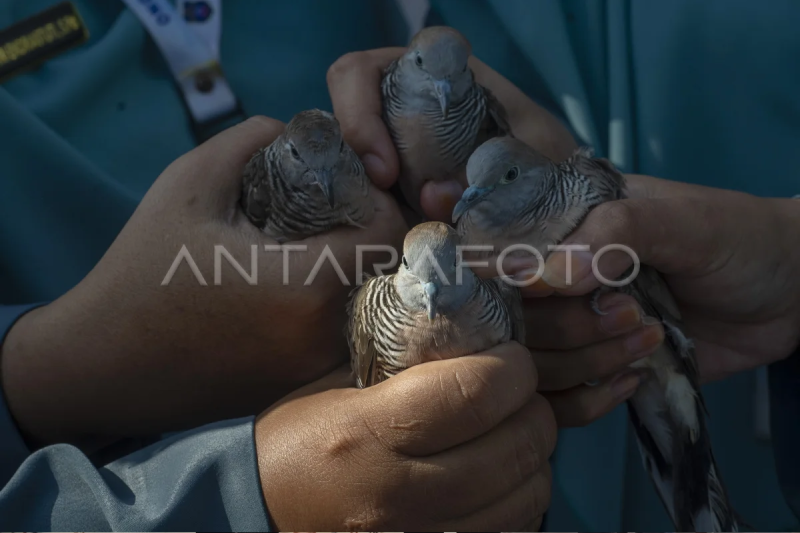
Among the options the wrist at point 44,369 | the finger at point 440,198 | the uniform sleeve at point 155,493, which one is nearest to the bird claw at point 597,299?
the finger at point 440,198

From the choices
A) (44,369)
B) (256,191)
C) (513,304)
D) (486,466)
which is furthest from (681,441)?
(44,369)

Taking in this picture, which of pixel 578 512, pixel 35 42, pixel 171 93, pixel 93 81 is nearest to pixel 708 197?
pixel 578 512

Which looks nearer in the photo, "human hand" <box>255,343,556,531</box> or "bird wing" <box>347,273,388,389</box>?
"human hand" <box>255,343,556,531</box>

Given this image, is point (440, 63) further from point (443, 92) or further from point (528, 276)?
point (528, 276)

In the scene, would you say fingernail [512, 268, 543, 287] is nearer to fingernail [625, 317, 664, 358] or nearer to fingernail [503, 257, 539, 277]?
fingernail [503, 257, 539, 277]

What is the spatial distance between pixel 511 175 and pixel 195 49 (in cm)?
110

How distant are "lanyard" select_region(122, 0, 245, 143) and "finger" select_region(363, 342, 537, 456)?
1237mm

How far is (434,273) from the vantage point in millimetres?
1329

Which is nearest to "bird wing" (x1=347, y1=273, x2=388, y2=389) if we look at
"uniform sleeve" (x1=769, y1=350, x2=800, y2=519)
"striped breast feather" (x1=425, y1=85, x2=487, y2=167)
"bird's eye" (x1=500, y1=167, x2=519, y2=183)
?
"bird's eye" (x1=500, y1=167, x2=519, y2=183)

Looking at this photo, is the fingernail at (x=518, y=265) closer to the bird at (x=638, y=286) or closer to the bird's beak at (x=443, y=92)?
the bird at (x=638, y=286)

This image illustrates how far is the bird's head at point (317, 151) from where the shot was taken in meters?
1.71

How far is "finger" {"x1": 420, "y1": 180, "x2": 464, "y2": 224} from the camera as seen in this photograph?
1.89 metres

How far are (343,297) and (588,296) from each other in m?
0.61

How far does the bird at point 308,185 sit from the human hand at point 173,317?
0.06m
